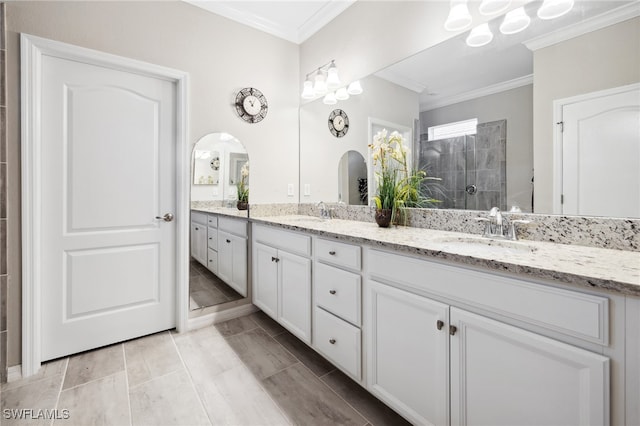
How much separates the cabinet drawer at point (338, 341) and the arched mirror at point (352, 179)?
3.13ft

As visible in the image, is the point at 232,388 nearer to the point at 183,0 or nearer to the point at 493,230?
the point at 493,230

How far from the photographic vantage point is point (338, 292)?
5.16 feet

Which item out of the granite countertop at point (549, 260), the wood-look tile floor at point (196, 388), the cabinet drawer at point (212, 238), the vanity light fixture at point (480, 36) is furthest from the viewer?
the cabinet drawer at point (212, 238)

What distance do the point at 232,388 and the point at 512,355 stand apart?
138cm

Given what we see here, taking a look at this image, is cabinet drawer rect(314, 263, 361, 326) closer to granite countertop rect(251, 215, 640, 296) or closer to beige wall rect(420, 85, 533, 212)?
granite countertop rect(251, 215, 640, 296)

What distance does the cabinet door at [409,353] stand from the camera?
111cm

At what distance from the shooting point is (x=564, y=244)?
131 cm

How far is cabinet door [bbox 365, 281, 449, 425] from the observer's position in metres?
1.11

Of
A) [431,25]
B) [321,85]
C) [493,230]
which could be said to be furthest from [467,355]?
[321,85]

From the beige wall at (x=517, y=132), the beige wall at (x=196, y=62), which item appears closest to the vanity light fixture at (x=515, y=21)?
the beige wall at (x=517, y=132)

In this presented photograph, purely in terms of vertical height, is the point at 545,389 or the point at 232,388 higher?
→ the point at 545,389

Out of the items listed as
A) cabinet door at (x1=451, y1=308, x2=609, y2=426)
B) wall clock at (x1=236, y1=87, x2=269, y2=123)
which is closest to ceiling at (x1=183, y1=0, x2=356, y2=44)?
A: wall clock at (x1=236, y1=87, x2=269, y2=123)

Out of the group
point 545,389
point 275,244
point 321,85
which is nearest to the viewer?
point 545,389

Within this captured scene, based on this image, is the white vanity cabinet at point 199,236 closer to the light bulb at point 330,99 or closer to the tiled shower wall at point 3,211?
the tiled shower wall at point 3,211
